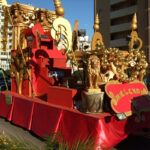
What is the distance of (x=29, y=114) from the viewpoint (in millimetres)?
5230

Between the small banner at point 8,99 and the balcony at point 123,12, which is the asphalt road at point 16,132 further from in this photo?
the balcony at point 123,12

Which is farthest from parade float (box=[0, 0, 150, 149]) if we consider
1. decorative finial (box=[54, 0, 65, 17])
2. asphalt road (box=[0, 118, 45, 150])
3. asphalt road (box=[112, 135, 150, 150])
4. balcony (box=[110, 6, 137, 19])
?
balcony (box=[110, 6, 137, 19])

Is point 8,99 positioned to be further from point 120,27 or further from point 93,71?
point 120,27

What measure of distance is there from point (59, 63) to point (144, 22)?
23.6 metres

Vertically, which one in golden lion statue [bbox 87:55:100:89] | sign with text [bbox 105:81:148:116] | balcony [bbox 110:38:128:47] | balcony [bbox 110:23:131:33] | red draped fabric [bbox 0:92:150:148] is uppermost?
balcony [bbox 110:23:131:33]

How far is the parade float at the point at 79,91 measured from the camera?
3.86 m

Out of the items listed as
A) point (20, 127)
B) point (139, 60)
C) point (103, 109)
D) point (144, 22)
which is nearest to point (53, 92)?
point (103, 109)

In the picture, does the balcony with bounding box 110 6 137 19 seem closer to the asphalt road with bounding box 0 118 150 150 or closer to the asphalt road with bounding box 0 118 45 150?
the asphalt road with bounding box 0 118 150 150

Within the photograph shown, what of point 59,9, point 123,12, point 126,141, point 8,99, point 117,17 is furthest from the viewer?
point 117,17

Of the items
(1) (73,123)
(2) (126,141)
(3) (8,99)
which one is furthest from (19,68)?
(2) (126,141)

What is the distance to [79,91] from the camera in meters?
4.68

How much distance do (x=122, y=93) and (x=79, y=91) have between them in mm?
1073

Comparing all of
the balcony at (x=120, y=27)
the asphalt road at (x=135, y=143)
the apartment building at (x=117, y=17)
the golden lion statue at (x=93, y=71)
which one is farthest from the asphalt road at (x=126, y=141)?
the balcony at (x=120, y=27)

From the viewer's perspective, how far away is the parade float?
3.86 meters
